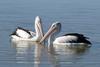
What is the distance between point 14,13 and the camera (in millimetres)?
25406

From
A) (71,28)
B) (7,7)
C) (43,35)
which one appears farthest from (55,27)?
(7,7)

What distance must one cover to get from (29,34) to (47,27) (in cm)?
177

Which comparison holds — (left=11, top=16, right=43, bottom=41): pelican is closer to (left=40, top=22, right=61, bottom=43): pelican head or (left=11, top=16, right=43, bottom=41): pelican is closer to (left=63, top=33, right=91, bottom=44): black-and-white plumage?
(left=40, top=22, right=61, bottom=43): pelican head

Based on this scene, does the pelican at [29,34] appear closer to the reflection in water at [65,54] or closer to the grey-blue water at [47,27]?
the grey-blue water at [47,27]

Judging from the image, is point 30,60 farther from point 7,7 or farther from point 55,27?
point 7,7

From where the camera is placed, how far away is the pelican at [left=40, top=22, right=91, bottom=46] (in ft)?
61.8

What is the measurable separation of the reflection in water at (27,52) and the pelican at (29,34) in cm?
39

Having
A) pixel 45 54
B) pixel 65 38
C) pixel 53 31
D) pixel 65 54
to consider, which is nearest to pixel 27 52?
pixel 45 54

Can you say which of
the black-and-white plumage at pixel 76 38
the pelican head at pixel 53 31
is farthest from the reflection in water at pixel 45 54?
the pelican head at pixel 53 31

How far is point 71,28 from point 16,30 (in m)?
1.98

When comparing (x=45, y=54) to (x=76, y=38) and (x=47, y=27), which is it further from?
(x=47, y=27)

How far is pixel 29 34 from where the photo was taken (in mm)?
20281

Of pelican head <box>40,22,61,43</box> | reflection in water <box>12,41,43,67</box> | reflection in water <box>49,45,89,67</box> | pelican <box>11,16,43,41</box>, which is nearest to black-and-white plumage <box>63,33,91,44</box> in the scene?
reflection in water <box>49,45,89,67</box>

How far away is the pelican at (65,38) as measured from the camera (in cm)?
1883
